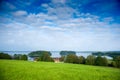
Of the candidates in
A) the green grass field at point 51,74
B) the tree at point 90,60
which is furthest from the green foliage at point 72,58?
the green grass field at point 51,74

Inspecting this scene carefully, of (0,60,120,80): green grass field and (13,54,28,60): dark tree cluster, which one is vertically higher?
(13,54,28,60): dark tree cluster

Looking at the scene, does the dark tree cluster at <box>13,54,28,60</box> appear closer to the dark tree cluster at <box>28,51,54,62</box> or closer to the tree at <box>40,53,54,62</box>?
the dark tree cluster at <box>28,51,54,62</box>

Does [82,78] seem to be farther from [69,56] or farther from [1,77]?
[69,56]

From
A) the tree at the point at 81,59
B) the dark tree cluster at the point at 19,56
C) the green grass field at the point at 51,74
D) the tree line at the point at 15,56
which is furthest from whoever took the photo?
the dark tree cluster at the point at 19,56

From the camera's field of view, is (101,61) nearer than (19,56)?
Yes

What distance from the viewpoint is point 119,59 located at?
840 cm

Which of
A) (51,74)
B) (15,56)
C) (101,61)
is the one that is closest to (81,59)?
(101,61)

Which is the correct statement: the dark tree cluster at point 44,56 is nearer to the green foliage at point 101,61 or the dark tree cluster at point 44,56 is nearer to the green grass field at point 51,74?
the green foliage at point 101,61

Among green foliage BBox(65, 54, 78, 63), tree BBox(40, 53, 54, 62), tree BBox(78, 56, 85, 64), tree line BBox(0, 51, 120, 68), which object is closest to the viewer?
tree line BBox(0, 51, 120, 68)

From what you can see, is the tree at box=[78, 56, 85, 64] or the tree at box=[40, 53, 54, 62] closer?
the tree at box=[78, 56, 85, 64]

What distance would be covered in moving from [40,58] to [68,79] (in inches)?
341

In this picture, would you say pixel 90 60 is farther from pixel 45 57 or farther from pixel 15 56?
pixel 15 56

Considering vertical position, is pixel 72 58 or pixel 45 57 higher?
pixel 45 57

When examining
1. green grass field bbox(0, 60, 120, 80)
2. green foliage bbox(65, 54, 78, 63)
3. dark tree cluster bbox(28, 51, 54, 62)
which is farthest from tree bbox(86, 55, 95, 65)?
green grass field bbox(0, 60, 120, 80)
